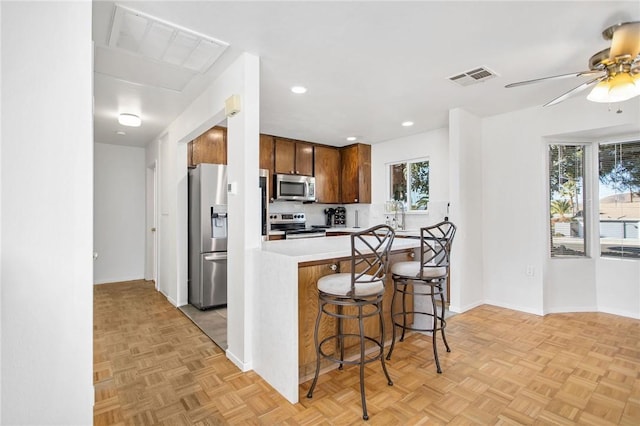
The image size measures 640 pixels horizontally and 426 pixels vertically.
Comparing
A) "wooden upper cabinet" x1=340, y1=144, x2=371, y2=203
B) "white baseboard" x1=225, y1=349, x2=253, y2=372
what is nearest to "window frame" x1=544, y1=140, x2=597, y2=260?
"wooden upper cabinet" x1=340, y1=144, x2=371, y2=203

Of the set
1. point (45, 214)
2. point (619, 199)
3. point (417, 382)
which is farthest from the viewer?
point (619, 199)

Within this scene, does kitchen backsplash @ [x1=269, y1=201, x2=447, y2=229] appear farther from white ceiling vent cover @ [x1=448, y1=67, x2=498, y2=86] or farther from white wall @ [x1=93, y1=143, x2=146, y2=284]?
white wall @ [x1=93, y1=143, x2=146, y2=284]

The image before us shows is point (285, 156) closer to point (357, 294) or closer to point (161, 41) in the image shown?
point (161, 41)

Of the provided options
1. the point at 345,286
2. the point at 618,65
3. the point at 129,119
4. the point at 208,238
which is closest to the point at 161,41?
the point at 129,119

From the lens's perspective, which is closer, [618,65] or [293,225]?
[618,65]

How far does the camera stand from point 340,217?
5816 millimetres

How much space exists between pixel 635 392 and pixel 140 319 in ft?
13.6

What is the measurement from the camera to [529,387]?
201 centimetres

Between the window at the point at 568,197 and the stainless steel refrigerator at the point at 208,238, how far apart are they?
392 centimetres

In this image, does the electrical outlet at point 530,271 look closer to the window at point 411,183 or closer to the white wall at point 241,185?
the window at point 411,183

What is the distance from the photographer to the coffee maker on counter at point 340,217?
5.79 meters

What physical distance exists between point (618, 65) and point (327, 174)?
387 cm

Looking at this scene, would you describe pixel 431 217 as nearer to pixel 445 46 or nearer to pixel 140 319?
pixel 445 46

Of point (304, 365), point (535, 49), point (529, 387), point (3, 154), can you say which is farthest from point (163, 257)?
point (535, 49)
